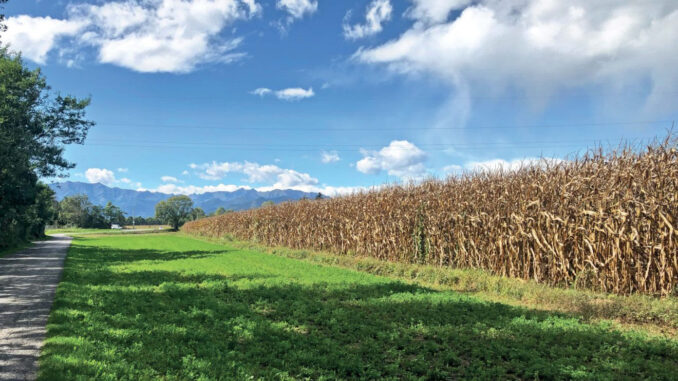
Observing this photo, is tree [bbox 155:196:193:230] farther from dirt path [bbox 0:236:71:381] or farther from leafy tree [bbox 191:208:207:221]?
dirt path [bbox 0:236:71:381]

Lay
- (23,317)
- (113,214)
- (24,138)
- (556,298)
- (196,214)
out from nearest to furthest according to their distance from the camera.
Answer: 1. (23,317)
2. (556,298)
3. (24,138)
4. (196,214)
5. (113,214)

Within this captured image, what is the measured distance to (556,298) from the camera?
31.0 ft

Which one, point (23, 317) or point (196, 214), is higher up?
point (196, 214)

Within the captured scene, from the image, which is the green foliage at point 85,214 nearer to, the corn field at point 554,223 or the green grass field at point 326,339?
the corn field at point 554,223

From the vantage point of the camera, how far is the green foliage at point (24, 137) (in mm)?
22859

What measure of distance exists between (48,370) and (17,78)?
A: 104ft

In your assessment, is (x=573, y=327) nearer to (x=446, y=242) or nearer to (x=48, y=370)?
(x=446, y=242)

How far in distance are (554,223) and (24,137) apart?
2941 cm

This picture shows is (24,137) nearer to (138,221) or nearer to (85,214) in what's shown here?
(85,214)

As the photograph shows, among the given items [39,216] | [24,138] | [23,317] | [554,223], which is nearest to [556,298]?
[554,223]

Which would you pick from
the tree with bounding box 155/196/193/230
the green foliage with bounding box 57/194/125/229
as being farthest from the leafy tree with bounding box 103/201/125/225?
the tree with bounding box 155/196/193/230

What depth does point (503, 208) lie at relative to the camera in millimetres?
12977

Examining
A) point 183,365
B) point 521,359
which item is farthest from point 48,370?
point 521,359

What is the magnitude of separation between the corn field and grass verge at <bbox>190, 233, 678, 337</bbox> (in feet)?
2.12
